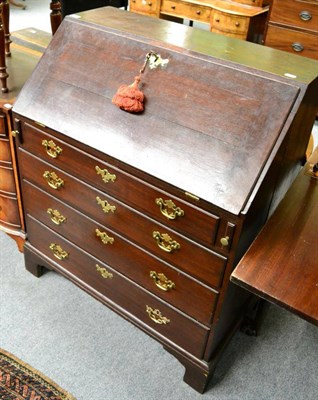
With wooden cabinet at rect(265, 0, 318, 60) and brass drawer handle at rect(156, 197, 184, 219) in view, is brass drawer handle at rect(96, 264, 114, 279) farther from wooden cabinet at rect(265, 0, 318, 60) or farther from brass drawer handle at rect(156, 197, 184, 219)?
wooden cabinet at rect(265, 0, 318, 60)

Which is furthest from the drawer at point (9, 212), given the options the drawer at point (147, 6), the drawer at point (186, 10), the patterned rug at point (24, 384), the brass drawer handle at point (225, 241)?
the drawer at point (147, 6)

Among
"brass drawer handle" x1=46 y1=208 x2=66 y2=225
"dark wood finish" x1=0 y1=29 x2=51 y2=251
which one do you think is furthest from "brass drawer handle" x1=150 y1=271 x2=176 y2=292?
"dark wood finish" x1=0 y1=29 x2=51 y2=251

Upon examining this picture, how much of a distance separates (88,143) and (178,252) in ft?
1.42

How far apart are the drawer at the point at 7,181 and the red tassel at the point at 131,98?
2.35 ft

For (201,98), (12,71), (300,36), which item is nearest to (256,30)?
(300,36)

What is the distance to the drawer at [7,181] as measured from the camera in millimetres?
1748

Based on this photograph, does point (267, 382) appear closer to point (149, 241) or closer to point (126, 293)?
point (126, 293)

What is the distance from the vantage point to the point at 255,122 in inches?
43.3

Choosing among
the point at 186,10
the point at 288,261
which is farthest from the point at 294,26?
the point at 288,261

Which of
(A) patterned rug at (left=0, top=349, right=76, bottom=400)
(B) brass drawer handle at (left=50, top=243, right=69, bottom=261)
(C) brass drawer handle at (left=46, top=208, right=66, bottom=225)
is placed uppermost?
(C) brass drawer handle at (left=46, top=208, right=66, bottom=225)

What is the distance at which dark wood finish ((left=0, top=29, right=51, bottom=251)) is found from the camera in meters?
1.60

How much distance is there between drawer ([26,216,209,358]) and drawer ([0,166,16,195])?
0.15 m

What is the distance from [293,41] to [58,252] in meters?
2.48

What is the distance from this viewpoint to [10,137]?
162cm
